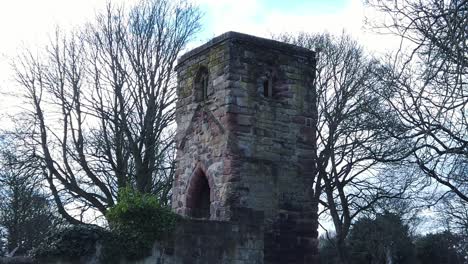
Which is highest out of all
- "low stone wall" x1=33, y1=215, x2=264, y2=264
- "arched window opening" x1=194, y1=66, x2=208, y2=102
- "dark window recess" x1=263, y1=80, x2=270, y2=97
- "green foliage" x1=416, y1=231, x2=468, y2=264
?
"arched window opening" x1=194, y1=66, x2=208, y2=102

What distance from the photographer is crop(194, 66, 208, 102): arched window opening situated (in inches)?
490

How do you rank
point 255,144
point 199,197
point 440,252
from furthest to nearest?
point 440,252 < point 199,197 < point 255,144

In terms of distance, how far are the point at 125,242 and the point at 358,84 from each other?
1288 cm

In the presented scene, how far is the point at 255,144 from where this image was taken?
11383mm

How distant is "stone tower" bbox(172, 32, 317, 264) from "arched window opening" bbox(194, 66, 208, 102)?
0.02 m

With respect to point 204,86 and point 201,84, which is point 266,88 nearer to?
point 204,86

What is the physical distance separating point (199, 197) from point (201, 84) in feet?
7.60

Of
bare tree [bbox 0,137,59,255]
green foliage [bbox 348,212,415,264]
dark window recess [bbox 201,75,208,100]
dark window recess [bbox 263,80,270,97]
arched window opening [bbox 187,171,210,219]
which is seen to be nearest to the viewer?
dark window recess [bbox 263,80,270,97]

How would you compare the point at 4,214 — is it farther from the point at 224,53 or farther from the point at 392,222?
the point at 392,222

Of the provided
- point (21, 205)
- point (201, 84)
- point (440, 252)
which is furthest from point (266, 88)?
point (440, 252)

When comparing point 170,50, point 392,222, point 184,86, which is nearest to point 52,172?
point 170,50

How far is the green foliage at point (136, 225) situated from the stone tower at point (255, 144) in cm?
132

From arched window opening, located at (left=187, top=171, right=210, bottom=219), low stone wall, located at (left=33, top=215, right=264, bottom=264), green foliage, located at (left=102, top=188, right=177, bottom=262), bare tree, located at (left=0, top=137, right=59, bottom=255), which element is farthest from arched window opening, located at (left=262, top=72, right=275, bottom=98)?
bare tree, located at (left=0, top=137, right=59, bottom=255)

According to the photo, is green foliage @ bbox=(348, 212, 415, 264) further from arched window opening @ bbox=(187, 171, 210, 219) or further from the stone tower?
the stone tower
